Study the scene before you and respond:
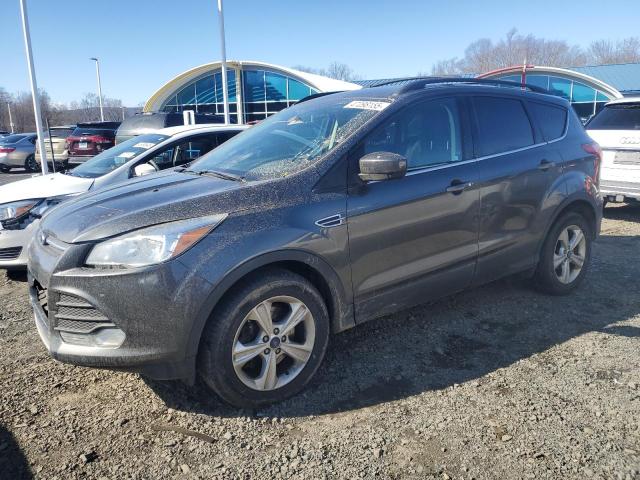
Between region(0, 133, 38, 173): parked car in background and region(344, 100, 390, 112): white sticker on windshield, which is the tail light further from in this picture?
region(0, 133, 38, 173): parked car in background

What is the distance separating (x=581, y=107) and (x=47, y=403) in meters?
38.8

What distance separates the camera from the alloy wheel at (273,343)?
2.82 metres

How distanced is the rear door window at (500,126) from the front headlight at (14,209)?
4261 millimetres

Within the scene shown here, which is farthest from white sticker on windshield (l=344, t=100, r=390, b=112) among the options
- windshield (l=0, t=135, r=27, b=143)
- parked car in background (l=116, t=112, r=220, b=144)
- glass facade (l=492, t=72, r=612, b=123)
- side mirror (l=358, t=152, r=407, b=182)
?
glass facade (l=492, t=72, r=612, b=123)

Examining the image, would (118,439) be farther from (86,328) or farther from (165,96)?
(165,96)

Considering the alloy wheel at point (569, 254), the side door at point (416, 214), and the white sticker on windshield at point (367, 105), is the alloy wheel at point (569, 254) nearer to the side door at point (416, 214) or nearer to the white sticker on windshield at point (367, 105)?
the side door at point (416, 214)

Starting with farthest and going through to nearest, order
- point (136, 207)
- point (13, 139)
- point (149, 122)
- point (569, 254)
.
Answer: point (13, 139)
point (149, 122)
point (569, 254)
point (136, 207)

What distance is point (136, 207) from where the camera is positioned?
2855mm

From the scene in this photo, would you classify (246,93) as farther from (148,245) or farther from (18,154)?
(148,245)

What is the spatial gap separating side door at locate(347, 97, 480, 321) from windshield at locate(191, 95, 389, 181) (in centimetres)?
23

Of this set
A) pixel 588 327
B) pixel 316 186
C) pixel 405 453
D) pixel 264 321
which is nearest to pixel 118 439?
pixel 264 321

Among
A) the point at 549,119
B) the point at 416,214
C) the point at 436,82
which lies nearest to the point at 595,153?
the point at 549,119

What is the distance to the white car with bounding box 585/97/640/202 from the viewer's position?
740 cm

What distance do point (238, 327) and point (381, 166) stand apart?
1262mm
